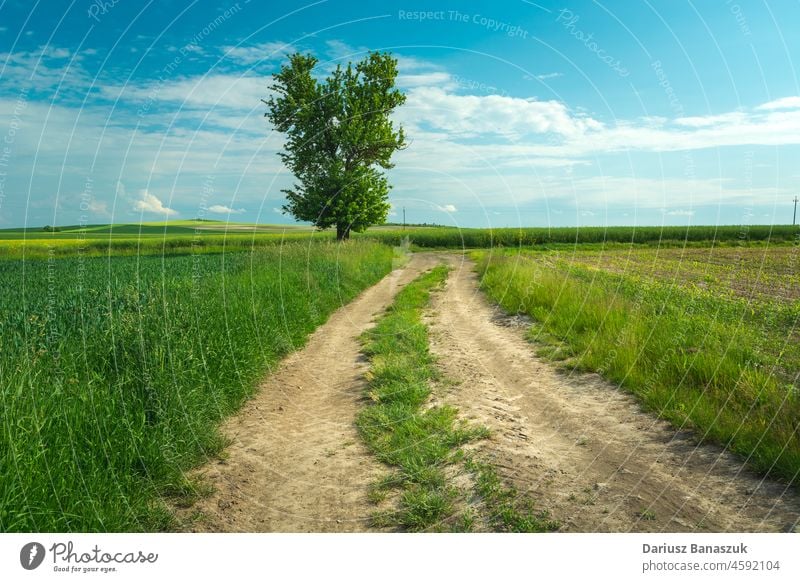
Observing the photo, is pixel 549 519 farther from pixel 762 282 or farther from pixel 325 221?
pixel 325 221

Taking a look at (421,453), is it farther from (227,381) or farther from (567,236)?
(567,236)

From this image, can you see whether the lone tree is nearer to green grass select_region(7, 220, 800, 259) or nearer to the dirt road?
green grass select_region(7, 220, 800, 259)

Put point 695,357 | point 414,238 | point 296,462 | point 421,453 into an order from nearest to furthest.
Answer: point 421,453
point 296,462
point 695,357
point 414,238

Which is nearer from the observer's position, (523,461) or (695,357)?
(523,461)

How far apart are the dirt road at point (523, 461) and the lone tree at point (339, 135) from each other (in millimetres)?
23052

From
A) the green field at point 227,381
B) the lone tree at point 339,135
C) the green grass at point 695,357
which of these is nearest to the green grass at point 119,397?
the green field at point 227,381

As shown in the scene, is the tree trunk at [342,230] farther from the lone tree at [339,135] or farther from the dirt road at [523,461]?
the dirt road at [523,461]

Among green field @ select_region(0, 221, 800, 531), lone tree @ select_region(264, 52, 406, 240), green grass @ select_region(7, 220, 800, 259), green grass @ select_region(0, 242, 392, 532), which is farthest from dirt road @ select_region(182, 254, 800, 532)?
green grass @ select_region(7, 220, 800, 259)

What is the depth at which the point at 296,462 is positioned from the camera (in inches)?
219

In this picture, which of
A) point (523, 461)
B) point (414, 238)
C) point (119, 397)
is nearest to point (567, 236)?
point (414, 238)

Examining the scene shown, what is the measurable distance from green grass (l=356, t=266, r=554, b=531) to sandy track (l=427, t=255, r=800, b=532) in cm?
27

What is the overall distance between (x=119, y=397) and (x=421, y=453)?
3.19 metres

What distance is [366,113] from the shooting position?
29.5 metres
